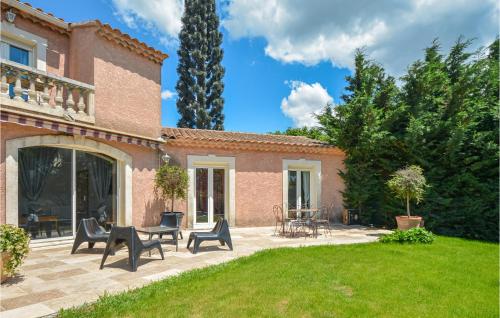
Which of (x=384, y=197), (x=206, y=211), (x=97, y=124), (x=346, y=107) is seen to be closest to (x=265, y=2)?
(x=346, y=107)

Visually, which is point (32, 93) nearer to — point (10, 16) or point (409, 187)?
point (10, 16)

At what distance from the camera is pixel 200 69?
37781 millimetres

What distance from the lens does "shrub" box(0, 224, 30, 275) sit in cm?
674

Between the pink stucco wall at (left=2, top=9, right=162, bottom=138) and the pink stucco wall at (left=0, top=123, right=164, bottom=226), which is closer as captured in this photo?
the pink stucco wall at (left=2, top=9, right=162, bottom=138)

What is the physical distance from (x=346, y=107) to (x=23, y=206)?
1609 centimetres

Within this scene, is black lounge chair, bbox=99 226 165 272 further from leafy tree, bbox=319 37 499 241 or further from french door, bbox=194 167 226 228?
leafy tree, bbox=319 37 499 241

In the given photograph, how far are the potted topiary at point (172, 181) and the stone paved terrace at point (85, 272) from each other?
8.18 ft

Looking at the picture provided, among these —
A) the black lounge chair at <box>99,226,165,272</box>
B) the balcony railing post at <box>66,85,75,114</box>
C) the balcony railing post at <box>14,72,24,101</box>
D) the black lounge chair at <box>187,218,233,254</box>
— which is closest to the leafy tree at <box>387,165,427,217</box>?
the black lounge chair at <box>187,218,233,254</box>

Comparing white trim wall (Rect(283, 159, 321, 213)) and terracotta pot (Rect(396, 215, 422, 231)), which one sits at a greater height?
white trim wall (Rect(283, 159, 321, 213))

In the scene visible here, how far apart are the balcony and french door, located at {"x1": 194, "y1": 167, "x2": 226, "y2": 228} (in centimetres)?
642

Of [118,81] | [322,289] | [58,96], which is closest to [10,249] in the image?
[58,96]

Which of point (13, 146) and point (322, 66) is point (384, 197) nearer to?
point (322, 66)

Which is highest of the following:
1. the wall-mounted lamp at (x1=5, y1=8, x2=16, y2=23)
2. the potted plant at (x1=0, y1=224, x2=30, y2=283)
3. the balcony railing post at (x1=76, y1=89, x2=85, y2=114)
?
the wall-mounted lamp at (x1=5, y1=8, x2=16, y2=23)

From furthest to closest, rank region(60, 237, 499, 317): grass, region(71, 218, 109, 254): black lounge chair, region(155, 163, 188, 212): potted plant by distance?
region(155, 163, 188, 212): potted plant < region(71, 218, 109, 254): black lounge chair < region(60, 237, 499, 317): grass
